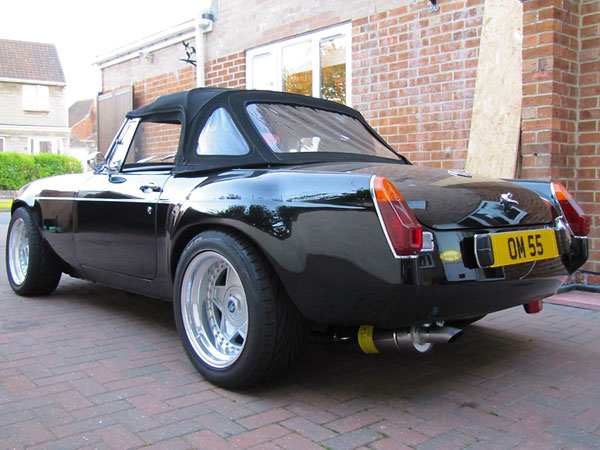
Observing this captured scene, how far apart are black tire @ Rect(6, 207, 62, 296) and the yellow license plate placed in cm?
345

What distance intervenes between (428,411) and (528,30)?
12.4 feet

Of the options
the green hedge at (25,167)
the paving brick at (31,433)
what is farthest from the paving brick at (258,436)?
the green hedge at (25,167)

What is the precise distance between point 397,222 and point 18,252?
388 cm

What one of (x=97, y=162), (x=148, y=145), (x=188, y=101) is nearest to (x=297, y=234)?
(x=188, y=101)

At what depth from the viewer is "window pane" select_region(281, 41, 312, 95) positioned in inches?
312

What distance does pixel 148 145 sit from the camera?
13.7 feet

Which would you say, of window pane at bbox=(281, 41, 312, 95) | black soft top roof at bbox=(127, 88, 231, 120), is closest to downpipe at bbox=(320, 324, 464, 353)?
black soft top roof at bbox=(127, 88, 231, 120)

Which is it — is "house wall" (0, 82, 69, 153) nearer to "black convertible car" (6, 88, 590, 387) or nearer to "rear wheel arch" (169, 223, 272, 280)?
"black convertible car" (6, 88, 590, 387)

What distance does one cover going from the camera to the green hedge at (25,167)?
2916 centimetres

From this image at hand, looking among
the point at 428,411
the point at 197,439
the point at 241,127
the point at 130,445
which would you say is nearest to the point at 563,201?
the point at 428,411

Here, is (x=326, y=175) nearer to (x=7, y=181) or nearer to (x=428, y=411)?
(x=428, y=411)

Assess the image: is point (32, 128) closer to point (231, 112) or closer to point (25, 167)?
point (25, 167)

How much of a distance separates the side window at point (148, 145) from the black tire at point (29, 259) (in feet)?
4.00

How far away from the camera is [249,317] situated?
2.72 m
